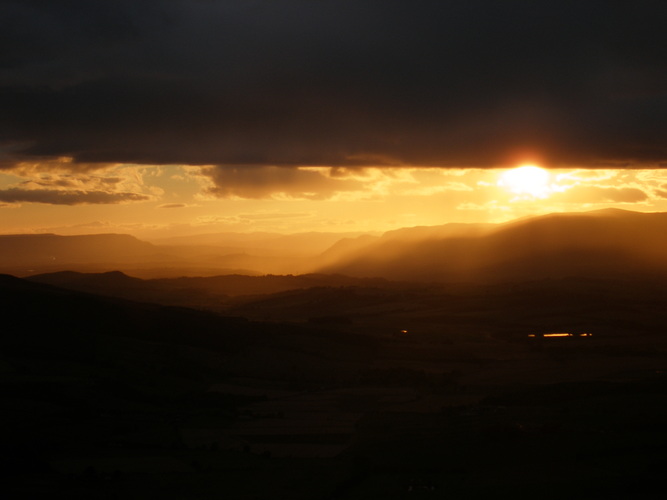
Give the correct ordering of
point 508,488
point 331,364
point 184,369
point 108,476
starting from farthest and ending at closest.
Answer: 1. point 331,364
2. point 184,369
3. point 108,476
4. point 508,488

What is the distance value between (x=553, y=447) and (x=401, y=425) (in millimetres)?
12938

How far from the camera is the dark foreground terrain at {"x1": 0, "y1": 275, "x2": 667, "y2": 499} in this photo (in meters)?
48.5

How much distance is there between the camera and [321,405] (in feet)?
245

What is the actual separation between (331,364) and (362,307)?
244ft

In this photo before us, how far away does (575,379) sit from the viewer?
274 feet

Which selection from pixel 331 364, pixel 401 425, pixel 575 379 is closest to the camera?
pixel 401 425

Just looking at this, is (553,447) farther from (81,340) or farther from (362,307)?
(362,307)

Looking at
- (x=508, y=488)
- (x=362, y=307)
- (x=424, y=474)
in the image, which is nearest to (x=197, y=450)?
(x=424, y=474)

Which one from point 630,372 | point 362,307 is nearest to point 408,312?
point 362,307

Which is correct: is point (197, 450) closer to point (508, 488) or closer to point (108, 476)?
point (108, 476)

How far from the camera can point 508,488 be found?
45.9m

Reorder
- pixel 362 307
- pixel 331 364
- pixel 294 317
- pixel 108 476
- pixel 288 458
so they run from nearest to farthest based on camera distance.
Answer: pixel 108 476 < pixel 288 458 < pixel 331 364 < pixel 294 317 < pixel 362 307

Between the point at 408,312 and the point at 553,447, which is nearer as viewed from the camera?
the point at 553,447

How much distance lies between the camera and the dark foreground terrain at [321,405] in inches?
1911
